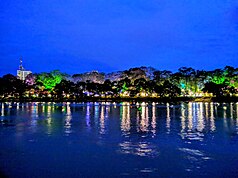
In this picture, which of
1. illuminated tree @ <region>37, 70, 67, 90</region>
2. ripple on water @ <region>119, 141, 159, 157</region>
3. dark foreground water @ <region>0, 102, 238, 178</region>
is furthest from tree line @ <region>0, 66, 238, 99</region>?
→ ripple on water @ <region>119, 141, 159, 157</region>

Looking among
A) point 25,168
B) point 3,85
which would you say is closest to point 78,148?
point 25,168

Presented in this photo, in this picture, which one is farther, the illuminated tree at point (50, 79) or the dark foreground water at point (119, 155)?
the illuminated tree at point (50, 79)

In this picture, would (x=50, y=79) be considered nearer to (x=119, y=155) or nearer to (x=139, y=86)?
(x=139, y=86)

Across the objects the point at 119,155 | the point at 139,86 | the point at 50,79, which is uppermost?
the point at 50,79

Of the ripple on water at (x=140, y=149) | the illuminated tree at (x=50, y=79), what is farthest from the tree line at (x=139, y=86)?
the ripple on water at (x=140, y=149)

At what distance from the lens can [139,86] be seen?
9350 cm

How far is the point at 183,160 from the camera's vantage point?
10844 millimetres

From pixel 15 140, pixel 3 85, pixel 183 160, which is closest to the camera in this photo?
pixel 183 160

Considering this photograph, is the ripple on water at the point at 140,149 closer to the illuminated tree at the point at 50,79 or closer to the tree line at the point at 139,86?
the tree line at the point at 139,86

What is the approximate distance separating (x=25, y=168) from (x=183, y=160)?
18.1 ft

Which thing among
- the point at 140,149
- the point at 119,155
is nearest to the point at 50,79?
the point at 140,149

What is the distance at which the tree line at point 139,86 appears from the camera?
92.1 meters

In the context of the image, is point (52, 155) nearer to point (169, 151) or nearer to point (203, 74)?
point (169, 151)

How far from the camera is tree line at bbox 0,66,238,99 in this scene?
92.1 metres
